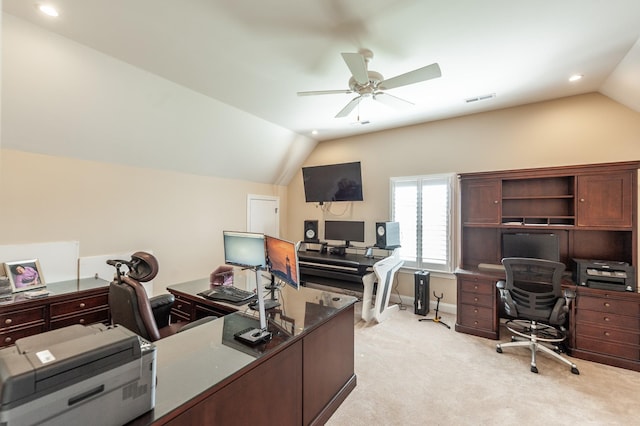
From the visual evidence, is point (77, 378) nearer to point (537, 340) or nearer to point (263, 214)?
point (537, 340)

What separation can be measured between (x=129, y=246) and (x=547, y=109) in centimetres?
572

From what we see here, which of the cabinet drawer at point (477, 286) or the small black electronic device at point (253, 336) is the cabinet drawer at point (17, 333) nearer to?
the small black electronic device at point (253, 336)

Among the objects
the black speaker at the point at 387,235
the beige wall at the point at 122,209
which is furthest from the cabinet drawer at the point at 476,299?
the beige wall at the point at 122,209

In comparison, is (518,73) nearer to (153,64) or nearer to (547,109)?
(547,109)

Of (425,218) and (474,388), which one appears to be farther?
(425,218)

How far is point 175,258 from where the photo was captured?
4098mm

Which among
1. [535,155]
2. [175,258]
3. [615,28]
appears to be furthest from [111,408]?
[535,155]

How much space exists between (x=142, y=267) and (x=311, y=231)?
11.9ft

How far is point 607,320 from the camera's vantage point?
2.79m

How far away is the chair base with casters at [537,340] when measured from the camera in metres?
2.72

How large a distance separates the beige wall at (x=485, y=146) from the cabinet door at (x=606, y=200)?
472 millimetres

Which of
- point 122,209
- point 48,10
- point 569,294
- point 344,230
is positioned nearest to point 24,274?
point 122,209

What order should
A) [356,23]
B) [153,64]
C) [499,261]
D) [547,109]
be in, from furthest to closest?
[499,261]
[547,109]
[153,64]
[356,23]

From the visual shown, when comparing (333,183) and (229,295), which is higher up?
(333,183)
